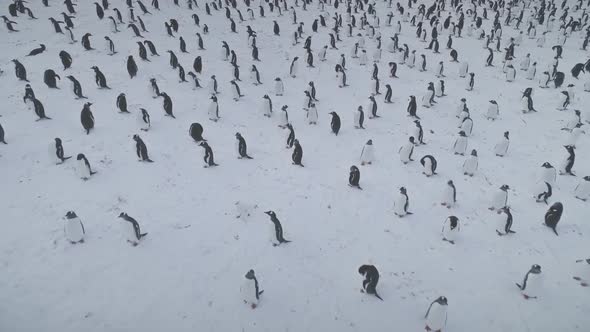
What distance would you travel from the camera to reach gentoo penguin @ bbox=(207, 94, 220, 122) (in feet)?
54.4

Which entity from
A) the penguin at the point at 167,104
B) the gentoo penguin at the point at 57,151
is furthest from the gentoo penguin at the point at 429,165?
the gentoo penguin at the point at 57,151

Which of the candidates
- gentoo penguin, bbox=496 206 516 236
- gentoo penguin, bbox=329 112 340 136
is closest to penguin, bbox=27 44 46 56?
gentoo penguin, bbox=329 112 340 136

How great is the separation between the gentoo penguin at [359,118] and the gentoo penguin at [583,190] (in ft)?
25.8

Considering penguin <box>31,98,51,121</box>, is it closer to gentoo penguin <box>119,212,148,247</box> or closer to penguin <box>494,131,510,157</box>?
gentoo penguin <box>119,212,148,247</box>

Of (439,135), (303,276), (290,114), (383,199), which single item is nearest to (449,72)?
(439,135)

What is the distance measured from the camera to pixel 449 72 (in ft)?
81.5

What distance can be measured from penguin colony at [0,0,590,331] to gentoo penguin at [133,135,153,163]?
0.08 meters

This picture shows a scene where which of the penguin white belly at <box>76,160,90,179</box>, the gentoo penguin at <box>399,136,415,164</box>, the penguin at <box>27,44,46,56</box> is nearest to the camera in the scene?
the penguin white belly at <box>76,160,90,179</box>

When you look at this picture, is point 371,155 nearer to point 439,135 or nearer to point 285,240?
point 439,135

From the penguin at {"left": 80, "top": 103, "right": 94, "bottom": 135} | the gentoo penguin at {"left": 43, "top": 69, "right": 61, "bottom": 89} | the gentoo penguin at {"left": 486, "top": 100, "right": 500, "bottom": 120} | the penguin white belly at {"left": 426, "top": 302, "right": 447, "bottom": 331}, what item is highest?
the gentoo penguin at {"left": 43, "top": 69, "right": 61, "bottom": 89}

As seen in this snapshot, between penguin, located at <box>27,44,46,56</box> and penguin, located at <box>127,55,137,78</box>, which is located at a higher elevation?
penguin, located at <box>27,44,46,56</box>

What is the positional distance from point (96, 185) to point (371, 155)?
29.3 feet

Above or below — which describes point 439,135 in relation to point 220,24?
below

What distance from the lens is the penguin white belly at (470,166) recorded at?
1428 cm
